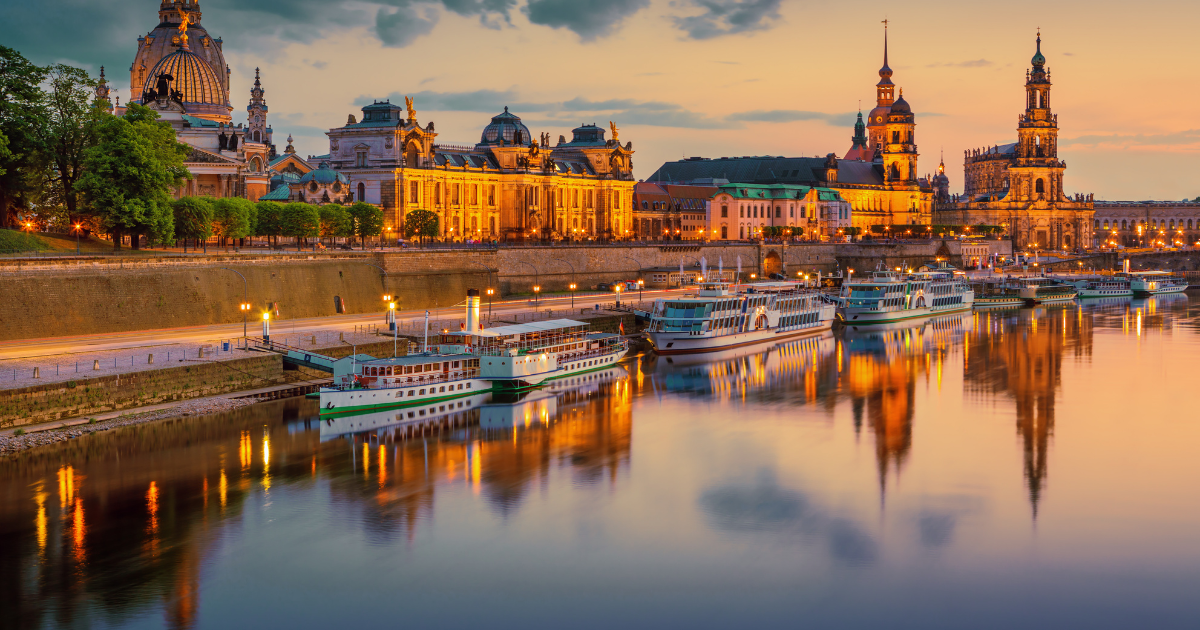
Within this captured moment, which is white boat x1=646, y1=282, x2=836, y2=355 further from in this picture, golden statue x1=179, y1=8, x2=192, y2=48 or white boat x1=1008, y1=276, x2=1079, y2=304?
golden statue x1=179, y1=8, x2=192, y2=48

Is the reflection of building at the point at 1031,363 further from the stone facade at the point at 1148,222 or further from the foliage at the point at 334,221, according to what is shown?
the stone facade at the point at 1148,222

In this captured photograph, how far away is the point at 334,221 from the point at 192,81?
37.7m

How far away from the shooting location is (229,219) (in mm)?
70562

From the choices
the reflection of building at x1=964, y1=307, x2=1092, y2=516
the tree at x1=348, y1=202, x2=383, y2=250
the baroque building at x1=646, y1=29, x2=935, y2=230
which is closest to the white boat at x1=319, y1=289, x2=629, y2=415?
the reflection of building at x1=964, y1=307, x2=1092, y2=516

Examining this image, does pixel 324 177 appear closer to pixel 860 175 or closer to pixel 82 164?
Answer: pixel 82 164

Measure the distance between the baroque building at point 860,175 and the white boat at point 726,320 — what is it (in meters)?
85.2

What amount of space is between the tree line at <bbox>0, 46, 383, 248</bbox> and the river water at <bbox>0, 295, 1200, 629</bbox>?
62.2 ft

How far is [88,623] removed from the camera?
23.6 m

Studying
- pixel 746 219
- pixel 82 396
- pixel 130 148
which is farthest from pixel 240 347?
pixel 746 219

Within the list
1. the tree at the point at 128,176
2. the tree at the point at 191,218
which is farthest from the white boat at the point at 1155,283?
the tree at the point at 128,176

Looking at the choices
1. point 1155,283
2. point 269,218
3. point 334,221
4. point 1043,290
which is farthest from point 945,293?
point 269,218

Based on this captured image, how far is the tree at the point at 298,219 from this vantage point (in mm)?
76000

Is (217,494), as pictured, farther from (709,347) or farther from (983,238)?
(983,238)

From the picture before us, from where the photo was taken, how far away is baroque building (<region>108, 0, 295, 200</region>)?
8712 cm
